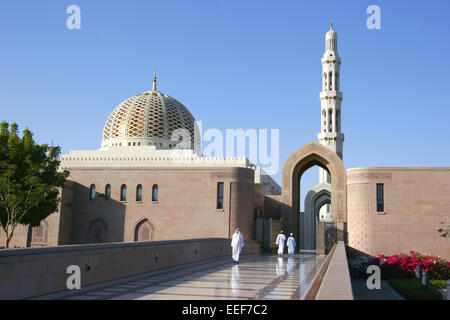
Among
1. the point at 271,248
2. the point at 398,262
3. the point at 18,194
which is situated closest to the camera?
the point at 18,194

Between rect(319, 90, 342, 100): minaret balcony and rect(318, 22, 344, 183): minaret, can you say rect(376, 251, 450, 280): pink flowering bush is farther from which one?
rect(319, 90, 342, 100): minaret balcony

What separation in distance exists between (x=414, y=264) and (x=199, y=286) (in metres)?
13.2

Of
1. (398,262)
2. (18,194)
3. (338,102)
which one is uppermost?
(338,102)

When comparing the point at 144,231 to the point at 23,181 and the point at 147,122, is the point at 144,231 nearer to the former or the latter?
the point at 23,181

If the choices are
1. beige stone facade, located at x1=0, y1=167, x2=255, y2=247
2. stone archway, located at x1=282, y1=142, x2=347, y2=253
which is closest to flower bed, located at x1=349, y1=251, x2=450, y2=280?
stone archway, located at x1=282, y1=142, x2=347, y2=253

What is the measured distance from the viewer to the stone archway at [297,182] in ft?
76.1

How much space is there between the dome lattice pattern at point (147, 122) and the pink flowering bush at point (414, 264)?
19250 millimetres

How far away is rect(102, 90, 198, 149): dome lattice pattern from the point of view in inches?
1372

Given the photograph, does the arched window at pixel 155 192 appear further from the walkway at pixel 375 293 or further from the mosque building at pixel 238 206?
the walkway at pixel 375 293

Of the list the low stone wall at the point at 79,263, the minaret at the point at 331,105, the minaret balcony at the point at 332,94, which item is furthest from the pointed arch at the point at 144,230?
the minaret balcony at the point at 332,94

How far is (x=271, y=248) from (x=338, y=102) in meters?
17.9

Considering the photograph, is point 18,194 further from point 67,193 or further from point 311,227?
point 311,227
